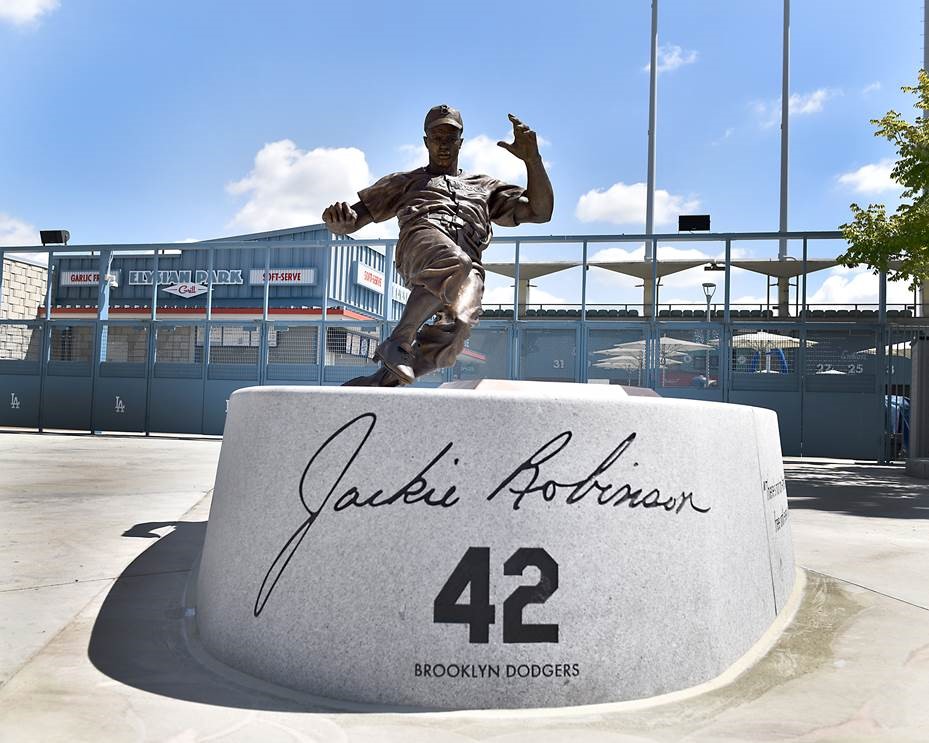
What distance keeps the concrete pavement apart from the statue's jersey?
2.34m

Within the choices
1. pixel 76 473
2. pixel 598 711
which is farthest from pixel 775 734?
pixel 76 473

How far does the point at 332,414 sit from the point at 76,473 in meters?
8.74

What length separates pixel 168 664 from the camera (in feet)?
10.3

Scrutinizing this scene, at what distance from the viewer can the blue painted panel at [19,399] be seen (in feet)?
72.0

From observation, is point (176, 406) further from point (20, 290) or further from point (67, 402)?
point (20, 290)

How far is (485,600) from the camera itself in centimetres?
280

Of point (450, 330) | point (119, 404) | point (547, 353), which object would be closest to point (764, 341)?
point (547, 353)

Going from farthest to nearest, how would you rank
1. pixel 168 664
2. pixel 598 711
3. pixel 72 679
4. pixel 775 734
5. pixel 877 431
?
pixel 877 431
pixel 168 664
pixel 72 679
pixel 598 711
pixel 775 734

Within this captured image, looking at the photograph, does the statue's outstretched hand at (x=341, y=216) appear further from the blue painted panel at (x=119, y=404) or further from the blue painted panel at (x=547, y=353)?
the blue painted panel at (x=119, y=404)

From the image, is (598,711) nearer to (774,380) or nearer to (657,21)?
(774,380)

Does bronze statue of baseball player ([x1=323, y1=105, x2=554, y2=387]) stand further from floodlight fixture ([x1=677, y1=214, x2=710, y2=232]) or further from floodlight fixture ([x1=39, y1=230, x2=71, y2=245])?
floodlight fixture ([x1=39, y1=230, x2=71, y2=245])

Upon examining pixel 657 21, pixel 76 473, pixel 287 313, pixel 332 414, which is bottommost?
pixel 76 473
